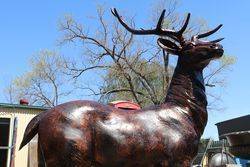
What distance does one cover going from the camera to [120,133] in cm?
409

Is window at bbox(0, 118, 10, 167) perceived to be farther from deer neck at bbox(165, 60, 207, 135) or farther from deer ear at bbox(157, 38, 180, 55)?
deer neck at bbox(165, 60, 207, 135)

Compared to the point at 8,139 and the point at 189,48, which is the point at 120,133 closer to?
the point at 189,48

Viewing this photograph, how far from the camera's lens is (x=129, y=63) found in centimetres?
3897

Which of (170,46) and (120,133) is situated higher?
(170,46)

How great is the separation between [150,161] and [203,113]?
827 millimetres

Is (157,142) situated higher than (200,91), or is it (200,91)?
(200,91)

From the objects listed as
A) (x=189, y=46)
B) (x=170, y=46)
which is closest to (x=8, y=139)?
(x=170, y=46)

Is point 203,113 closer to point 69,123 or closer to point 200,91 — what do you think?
point 200,91

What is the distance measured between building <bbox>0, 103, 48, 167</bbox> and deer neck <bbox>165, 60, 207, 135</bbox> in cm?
1152

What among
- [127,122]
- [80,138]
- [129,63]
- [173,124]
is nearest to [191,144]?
[173,124]

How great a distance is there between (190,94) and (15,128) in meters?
12.0

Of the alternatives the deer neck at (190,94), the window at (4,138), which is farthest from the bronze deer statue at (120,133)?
the window at (4,138)

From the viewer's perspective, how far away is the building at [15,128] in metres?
15.7

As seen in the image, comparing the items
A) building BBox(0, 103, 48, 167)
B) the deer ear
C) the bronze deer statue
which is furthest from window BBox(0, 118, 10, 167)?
the bronze deer statue
